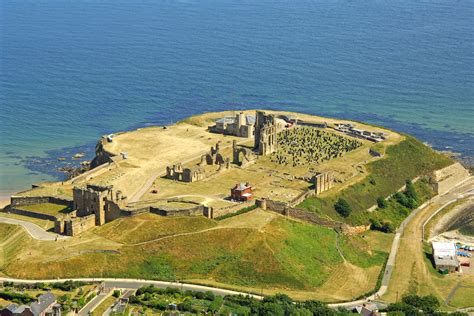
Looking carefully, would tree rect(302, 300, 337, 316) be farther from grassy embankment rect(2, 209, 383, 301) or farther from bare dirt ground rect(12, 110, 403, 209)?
bare dirt ground rect(12, 110, 403, 209)

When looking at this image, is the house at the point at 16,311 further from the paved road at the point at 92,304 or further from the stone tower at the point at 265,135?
the stone tower at the point at 265,135

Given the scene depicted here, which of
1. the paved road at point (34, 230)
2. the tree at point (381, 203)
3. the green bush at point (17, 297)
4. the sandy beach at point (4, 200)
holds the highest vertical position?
the paved road at point (34, 230)

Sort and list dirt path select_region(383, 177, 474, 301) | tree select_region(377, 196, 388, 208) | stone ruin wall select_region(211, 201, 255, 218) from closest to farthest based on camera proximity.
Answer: dirt path select_region(383, 177, 474, 301) < stone ruin wall select_region(211, 201, 255, 218) < tree select_region(377, 196, 388, 208)

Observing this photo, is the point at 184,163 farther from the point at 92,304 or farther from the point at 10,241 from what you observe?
the point at 92,304

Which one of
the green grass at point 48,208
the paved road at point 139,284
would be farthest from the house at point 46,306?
the green grass at point 48,208

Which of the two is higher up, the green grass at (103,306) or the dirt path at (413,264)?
the green grass at (103,306)

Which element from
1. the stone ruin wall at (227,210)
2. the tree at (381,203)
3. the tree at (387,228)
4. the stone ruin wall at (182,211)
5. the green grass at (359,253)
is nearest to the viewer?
the stone ruin wall at (182,211)

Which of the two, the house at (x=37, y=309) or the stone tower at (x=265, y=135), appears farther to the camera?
the stone tower at (x=265, y=135)

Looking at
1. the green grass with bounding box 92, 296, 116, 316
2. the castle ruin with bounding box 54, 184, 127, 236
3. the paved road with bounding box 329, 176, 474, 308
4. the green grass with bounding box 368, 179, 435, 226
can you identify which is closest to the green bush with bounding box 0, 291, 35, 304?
the green grass with bounding box 92, 296, 116, 316
